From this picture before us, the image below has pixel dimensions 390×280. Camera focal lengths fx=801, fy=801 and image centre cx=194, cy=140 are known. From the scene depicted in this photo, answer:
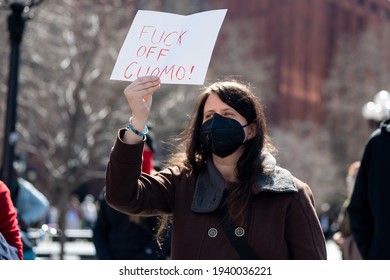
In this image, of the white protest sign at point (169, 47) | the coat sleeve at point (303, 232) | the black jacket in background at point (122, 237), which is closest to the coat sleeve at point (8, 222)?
the white protest sign at point (169, 47)

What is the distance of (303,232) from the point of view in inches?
139

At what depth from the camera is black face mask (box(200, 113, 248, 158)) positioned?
3.61 meters

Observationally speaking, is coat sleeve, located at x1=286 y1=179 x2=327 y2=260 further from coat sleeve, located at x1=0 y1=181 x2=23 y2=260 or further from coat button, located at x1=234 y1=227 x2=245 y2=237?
coat sleeve, located at x1=0 y1=181 x2=23 y2=260

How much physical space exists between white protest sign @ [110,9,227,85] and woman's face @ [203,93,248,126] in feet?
0.51

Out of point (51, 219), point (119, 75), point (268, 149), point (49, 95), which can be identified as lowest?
point (51, 219)

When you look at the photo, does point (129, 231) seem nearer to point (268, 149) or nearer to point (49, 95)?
point (268, 149)

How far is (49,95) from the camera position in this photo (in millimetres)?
22031

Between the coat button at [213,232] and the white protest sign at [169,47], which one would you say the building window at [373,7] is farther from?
the coat button at [213,232]

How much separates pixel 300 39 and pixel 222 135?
202 feet

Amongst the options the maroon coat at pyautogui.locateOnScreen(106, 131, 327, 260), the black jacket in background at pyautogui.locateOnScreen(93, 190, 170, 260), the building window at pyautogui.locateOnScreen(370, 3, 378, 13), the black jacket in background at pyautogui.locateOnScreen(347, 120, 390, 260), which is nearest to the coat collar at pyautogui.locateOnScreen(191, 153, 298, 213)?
the maroon coat at pyautogui.locateOnScreen(106, 131, 327, 260)

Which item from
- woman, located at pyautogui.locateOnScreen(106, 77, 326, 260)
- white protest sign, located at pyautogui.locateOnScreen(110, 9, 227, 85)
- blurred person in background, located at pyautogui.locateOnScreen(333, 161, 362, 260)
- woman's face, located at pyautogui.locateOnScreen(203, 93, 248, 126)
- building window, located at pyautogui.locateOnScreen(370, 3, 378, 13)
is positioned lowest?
blurred person in background, located at pyautogui.locateOnScreen(333, 161, 362, 260)

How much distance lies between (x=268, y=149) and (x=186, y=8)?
22.0 meters

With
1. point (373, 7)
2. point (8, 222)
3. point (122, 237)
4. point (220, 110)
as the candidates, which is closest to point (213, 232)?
point (220, 110)

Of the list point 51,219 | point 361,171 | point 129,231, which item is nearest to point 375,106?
point 129,231
